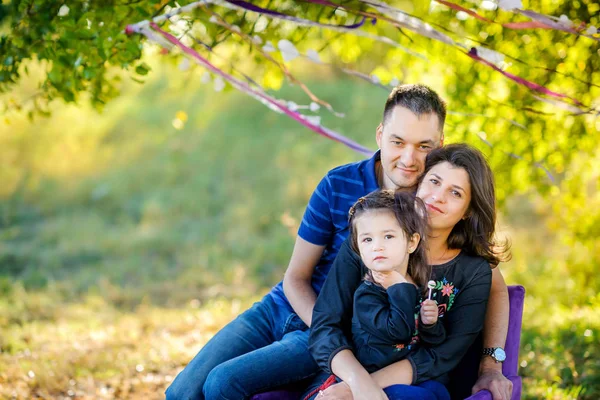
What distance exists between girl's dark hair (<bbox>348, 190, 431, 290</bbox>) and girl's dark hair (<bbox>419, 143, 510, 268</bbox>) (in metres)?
0.21

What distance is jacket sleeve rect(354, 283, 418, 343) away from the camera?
83.5 inches

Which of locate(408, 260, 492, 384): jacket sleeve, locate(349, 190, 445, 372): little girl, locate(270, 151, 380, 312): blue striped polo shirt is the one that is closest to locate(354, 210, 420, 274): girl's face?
locate(349, 190, 445, 372): little girl

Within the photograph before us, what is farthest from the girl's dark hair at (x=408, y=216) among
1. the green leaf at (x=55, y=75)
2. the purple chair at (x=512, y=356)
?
the green leaf at (x=55, y=75)

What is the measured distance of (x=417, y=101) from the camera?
2506 millimetres

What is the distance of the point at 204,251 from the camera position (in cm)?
753

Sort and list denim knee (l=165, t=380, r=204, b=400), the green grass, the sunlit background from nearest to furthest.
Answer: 1. denim knee (l=165, t=380, r=204, b=400)
2. the sunlit background
3. the green grass

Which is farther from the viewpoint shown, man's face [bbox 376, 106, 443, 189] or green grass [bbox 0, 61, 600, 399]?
green grass [bbox 0, 61, 600, 399]

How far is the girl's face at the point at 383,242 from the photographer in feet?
7.12

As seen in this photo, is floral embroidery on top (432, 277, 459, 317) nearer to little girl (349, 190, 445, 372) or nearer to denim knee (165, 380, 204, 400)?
little girl (349, 190, 445, 372)

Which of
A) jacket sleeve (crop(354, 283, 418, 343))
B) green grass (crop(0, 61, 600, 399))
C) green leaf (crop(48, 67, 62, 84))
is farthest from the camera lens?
green grass (crop(0, 61, 600, 399))

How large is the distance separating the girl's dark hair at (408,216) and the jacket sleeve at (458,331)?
17 centimetres

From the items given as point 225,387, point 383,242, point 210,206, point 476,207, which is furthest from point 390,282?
point 210,206

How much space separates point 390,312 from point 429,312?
12 centimetres

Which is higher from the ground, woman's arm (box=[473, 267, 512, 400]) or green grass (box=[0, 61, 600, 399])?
woman's arm (box=[473, 267, 512, 400])
